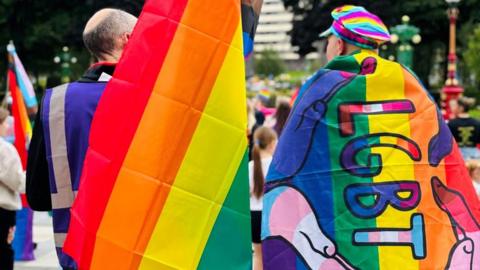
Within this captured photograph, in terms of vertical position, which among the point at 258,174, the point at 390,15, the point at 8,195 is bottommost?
the point at 8,195

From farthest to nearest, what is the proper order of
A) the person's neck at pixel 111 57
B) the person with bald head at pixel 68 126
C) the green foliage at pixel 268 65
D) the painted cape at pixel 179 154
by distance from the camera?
1. the green foliage at pixel 268 65
2. the person's neck at pixel 111 57
3. the person with bald head at pixel 68 126
4. the painted cape at pixel 179 154

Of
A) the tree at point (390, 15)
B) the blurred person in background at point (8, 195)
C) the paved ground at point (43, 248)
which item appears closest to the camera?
the blurred person in background at point (8, 195)

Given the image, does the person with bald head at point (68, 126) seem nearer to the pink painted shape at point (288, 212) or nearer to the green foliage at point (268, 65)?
the pink painted shape at point (288, 212)

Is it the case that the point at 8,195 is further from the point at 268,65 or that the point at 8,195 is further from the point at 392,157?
the point at 268,65

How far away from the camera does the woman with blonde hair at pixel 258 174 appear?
690cm

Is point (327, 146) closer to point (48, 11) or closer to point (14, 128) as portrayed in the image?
point (14, 128)

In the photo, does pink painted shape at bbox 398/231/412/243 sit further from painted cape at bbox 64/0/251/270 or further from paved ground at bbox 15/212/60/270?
paved ground at bbox 15/212/60/270

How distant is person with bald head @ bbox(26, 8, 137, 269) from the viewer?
3.17 metres

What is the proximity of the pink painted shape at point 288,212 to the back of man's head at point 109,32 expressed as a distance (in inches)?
35.5

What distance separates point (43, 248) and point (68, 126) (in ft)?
24.6

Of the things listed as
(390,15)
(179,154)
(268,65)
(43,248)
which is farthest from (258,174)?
(268,65)

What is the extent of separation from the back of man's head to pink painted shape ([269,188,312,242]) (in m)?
0.90

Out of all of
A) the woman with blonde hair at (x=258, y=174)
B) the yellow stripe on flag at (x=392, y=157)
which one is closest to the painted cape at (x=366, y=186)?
the yellow stripe on flag at (x=392, y=157)

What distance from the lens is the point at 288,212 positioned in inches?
137
